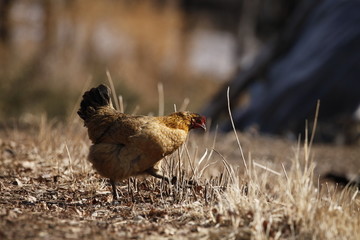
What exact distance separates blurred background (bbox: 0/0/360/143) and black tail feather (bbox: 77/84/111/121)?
643 millimetres

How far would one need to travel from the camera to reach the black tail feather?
4.90 m

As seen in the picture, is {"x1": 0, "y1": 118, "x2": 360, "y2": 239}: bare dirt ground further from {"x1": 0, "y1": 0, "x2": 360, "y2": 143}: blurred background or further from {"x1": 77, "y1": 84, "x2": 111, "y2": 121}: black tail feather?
{"x1": 0, "y1": 0, "x2": 360, "y2": 143}: blurred background

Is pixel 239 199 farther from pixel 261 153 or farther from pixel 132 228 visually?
pixel 261 153

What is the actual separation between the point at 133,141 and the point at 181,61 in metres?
16.8

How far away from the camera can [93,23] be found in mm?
17453

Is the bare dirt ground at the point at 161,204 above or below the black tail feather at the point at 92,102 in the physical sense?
below

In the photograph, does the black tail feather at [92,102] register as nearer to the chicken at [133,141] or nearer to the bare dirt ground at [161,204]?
the chicken at [133,141]

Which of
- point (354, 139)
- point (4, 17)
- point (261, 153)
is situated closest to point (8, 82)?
point (4, 17)

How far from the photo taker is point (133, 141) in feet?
14.1

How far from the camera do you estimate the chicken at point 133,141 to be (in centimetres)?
429

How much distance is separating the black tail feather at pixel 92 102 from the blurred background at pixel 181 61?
0.64 meters

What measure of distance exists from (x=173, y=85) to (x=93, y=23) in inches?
172

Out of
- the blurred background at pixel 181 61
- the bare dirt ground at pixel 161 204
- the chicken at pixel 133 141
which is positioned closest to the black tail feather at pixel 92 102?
the chicken at pixel 133 141

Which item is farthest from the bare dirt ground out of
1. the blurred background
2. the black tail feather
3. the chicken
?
the blurred background
